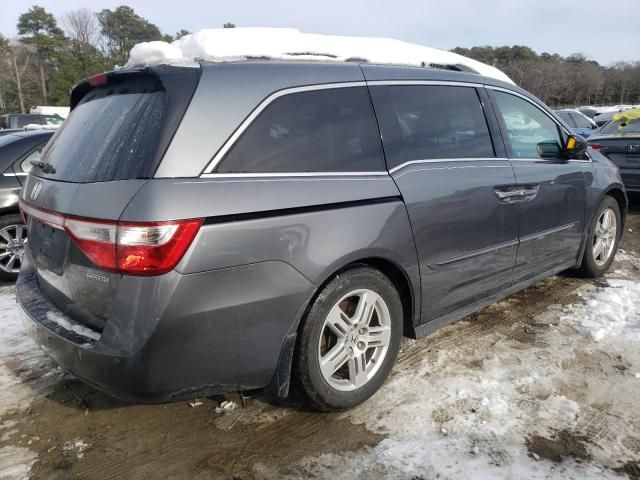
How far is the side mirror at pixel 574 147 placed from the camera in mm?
3914

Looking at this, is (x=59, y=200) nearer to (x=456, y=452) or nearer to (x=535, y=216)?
(x=456, y=452)

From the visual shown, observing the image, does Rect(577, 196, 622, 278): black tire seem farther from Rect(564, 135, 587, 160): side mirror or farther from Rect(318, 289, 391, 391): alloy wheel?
Rect(318, 289, 391, 391): alloy wheel

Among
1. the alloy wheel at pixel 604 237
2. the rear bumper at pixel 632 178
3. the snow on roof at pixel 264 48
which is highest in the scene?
the snow on roof at pixel 264 48

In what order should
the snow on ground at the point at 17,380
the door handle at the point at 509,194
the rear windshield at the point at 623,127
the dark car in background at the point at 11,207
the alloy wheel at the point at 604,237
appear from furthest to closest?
1. the rear windshield at the point at 623,127
2. the dark car in background at the point at 11,207
3. the alloy wheel at the point at 604,237
4. the door handle at the point at 509,194
5. the snow on ground at the point at 17,380

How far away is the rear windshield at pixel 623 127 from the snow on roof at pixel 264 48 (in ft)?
18.8

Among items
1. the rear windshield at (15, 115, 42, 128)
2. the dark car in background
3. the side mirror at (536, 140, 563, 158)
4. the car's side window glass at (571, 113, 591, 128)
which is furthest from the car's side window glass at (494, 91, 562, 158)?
the rear windshield at (15, 115, 42, 128)

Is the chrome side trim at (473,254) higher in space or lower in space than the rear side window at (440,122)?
lower

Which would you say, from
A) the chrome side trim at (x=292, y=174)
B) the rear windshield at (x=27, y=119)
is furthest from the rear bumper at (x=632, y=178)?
the rear windshield at (x=27, y=119)

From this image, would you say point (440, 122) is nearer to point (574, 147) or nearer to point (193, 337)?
point (574, 147)

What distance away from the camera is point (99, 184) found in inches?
82.7

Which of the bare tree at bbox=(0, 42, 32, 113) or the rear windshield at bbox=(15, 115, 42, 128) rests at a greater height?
the bare tree at bbox=(0, 42, 32, 113)

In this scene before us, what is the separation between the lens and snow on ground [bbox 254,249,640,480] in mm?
2193

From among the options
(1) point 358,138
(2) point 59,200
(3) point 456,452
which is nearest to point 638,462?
(3) point 456,452

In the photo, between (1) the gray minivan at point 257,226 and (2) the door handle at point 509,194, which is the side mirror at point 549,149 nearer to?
(2) the door handle at point 509,194
